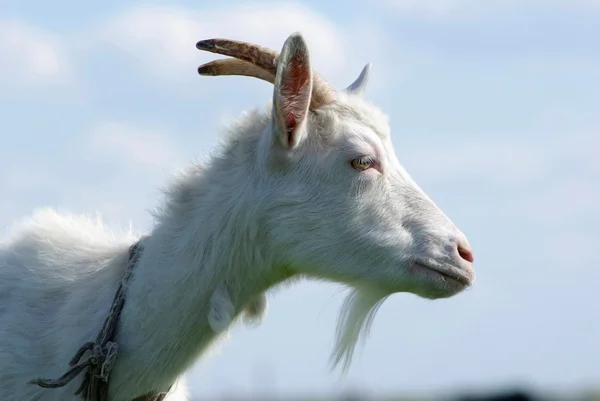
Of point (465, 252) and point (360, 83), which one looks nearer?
point (465, 252)

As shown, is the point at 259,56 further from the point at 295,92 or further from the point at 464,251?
the point at 464,251

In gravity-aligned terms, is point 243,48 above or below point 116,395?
above

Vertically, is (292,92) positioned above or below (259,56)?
below

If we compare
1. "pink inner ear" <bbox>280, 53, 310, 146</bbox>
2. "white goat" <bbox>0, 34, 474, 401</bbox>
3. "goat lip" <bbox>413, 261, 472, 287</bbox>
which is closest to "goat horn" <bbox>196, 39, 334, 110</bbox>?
"white goat" <bbox>0, 34, 474, 401</bbox>

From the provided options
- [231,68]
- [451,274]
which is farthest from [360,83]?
[451,274]

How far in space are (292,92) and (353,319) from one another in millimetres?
1177

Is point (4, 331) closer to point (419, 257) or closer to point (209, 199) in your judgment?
point (209, 199)

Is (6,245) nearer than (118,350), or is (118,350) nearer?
(118,350)

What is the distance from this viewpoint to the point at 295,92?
4.53 metres

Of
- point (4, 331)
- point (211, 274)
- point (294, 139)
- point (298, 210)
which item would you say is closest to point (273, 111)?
point (294, 139)

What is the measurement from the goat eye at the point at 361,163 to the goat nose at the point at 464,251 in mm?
561

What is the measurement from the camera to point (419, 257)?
4.40 meters

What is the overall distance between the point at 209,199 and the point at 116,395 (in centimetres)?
99

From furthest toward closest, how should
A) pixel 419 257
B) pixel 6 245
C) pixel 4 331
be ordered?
pixel 6 245 < pixel 4 331 < pixel 419 257
